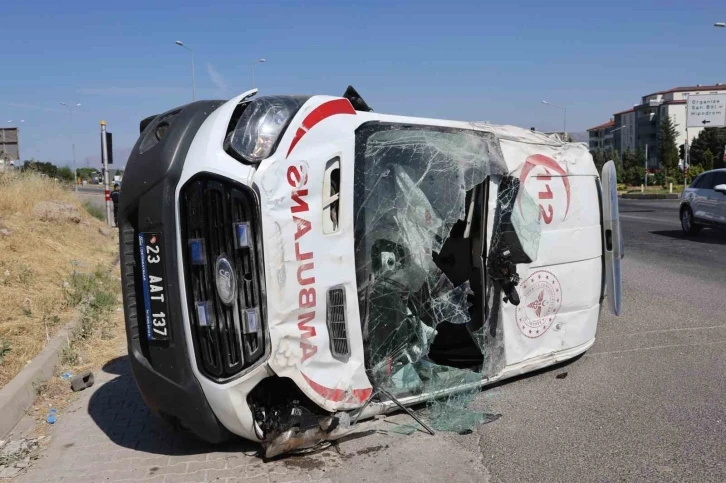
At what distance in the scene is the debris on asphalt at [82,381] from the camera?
550 centimetres

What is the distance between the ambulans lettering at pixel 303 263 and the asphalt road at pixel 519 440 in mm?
770

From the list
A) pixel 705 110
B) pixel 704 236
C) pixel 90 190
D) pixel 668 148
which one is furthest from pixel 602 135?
pixel 704 236

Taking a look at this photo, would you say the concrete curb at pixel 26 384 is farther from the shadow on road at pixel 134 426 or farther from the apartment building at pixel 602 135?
the apartment building at pixel 602 135

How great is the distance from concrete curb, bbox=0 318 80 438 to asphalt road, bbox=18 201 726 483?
0.34m

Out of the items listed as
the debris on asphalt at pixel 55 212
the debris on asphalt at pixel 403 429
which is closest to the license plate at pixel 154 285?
the debris on asphalt at pixel 403 429

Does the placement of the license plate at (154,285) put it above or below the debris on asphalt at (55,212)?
below

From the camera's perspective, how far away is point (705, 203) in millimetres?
A: 15039

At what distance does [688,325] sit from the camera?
690 centimetres

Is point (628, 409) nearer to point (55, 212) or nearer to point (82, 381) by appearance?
point (82, 381)

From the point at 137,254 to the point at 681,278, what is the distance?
8.48 metres

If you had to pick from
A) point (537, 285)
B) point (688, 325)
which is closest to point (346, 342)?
point (537, 285)

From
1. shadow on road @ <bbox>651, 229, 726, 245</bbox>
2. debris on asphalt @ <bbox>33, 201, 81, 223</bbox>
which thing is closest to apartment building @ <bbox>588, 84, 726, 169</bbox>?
shadow on road @ <bbox>651, 229, 726, 245</bbox>

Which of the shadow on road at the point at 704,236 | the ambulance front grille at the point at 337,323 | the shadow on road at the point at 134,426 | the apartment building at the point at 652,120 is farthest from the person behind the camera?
the apartment building at the point at 652,120

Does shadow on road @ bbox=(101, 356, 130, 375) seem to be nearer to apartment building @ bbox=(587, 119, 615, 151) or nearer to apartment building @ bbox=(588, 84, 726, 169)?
apartment building @ bbox=(588, 84, 726, 169)
